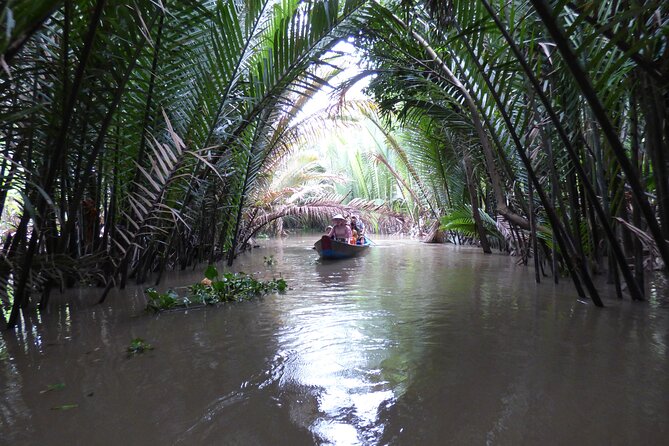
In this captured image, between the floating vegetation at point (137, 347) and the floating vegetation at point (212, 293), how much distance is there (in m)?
0.86

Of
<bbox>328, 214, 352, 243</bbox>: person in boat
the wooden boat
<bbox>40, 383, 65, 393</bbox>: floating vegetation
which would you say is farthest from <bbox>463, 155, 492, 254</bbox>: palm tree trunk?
<bbox>40, 383, 65, 393</bbox>: floating vegetation

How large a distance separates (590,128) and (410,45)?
267 centimetres

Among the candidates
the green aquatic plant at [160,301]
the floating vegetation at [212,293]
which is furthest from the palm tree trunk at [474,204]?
the green aquatic plant at [160,301]

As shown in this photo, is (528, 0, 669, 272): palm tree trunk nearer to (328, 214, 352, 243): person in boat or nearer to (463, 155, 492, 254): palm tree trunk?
(463, 155, 492, 254): palm tree trunk

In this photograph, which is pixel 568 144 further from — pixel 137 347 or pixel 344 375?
pixel 137 347

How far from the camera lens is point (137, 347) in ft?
7.68

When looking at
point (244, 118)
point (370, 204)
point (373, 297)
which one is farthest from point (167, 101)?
point (370, 204)

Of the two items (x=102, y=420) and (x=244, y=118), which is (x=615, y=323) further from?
(x=244, y=118)

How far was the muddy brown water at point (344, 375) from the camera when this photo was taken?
1477 millimetres

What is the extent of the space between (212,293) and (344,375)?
211cm

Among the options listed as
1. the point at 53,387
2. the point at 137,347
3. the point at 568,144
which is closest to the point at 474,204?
the point at 568,144

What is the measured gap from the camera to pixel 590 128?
304cm

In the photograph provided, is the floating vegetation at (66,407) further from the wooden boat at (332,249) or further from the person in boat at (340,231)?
the person in boat at (340,231)

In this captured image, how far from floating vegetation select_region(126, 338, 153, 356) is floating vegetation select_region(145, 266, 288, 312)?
34.0 inches
